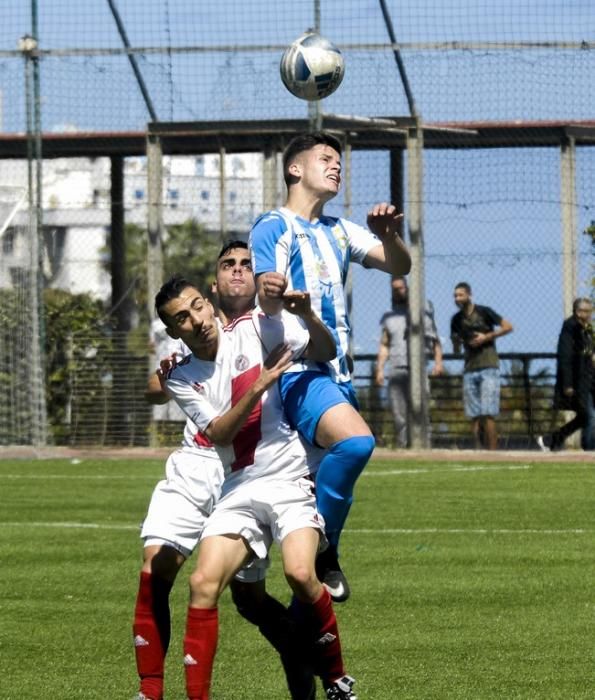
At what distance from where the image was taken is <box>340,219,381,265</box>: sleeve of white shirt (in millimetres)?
7520

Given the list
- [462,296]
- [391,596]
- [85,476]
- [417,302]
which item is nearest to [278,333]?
[391,596]

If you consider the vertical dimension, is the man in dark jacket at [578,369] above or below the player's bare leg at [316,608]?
above

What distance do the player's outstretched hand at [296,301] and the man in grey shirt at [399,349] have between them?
12.8m

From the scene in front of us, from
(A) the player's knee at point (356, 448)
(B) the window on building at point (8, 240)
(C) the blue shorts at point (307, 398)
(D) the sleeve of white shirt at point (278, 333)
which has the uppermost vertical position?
(B) the window on building at point (8, 240)

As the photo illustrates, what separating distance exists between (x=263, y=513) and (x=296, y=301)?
82 centimetres

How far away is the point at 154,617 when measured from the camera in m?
6.52

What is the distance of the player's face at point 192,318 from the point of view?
631 centimetres

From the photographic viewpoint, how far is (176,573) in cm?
671

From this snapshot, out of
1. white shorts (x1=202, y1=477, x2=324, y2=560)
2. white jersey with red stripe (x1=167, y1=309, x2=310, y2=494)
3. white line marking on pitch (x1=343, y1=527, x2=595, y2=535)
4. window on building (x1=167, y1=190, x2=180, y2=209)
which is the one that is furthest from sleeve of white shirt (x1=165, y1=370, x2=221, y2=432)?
window on building (x1=167, y1=190, x2=180, y2=209)

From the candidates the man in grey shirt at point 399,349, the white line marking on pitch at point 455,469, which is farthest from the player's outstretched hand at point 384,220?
the man in grey shirt at point 399,349

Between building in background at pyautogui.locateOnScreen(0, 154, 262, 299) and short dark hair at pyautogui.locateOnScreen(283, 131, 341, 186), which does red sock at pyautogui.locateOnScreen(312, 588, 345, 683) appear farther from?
building in background at pyautogui.locateOnScreen(0, 154, 262, 299)

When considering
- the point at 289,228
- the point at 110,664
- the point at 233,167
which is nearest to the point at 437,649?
the point at 110,664

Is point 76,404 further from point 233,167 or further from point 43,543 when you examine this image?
point 43,543

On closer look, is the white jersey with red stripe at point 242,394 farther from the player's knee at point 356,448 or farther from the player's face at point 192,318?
the player's knee at point 356,448
